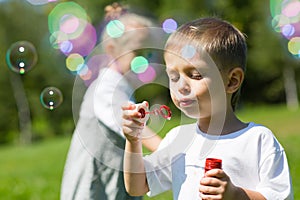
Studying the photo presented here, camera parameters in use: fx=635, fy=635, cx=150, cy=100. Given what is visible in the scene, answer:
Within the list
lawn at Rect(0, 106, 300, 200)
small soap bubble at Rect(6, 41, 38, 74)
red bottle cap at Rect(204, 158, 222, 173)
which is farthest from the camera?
lawn at Rect(0, 106, 300, 200)

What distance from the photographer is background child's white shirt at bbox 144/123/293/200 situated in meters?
2.11

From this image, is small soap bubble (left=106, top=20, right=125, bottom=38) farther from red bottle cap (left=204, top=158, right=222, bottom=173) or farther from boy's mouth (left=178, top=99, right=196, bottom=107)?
red bottle cap (left=204, top=158, right=222, bottom=173)

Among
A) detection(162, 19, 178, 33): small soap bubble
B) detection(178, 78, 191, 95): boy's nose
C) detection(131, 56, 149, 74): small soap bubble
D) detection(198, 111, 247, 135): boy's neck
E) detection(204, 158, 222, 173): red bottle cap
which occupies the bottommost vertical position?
detection(204, 158, 222, 173): red bottle cap

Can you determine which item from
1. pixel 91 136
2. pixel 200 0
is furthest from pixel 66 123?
pixel 91 136

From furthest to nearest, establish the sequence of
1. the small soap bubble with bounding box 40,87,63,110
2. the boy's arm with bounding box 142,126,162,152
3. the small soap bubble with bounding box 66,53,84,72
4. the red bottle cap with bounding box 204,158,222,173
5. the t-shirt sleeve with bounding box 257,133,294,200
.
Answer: the small soap bubble with bounding box 66,53,84,72, the small soap bubble with bounding box 40,87,63,110, the boy's arm with bounding box 142,126,162,152, the t-shirt sleeve with bounding box 257,133,294,200, the red bottle cap with bounding box 204,158,222,173

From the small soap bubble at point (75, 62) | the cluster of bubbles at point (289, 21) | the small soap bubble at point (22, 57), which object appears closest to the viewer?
the small soap bubble at point (75, 62)

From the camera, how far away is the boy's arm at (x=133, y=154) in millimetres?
2143

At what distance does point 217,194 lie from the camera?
198 centimetres

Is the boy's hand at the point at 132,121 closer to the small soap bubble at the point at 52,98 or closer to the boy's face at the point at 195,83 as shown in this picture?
the boy's face at the point at 195,83

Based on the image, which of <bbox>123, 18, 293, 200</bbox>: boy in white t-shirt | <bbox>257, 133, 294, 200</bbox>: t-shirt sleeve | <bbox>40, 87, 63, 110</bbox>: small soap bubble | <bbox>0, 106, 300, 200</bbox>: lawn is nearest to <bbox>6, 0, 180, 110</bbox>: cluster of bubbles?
<bbox>40, 87, 63, 110</bbox>: small soap bubble

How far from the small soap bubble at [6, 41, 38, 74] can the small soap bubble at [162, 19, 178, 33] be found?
1.54m

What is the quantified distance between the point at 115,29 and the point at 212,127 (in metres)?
1.16

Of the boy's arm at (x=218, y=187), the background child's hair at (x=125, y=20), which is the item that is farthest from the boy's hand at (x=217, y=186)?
the background child's hair at (x=125, y=20)

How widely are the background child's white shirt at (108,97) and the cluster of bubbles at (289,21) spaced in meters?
2.21
